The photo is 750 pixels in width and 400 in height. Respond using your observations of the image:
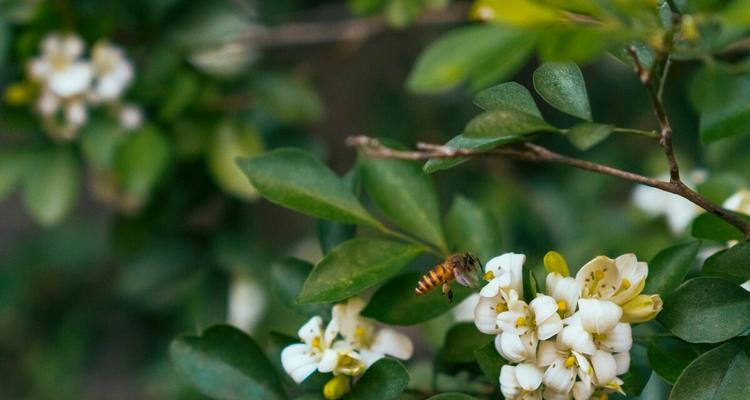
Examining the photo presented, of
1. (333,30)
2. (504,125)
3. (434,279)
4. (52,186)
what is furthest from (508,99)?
(333,30)

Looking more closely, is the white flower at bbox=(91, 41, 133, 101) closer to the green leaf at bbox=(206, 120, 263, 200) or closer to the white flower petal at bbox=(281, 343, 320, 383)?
the green leaf at bbox=(206, 120, 263, 200)

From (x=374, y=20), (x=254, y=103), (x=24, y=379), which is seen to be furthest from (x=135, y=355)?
(x=374, y=20)

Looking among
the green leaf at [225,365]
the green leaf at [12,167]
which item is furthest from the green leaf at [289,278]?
the green leaf at [12,167]

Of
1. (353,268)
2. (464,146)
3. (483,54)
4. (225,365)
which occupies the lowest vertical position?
(225,365)

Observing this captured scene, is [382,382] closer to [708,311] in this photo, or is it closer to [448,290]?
[448,290]

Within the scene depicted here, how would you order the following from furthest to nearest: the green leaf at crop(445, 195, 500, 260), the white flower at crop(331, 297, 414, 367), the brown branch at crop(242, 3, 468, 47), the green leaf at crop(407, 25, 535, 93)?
1. the brown branch at crop(242, 3, 468, 47)
2. the green leaf at crop(445, 195, 500, 260)
3. the white flower at crop(331, 297, 414, 367)
4. the green leaf at crop(407, 25, 535, 93)

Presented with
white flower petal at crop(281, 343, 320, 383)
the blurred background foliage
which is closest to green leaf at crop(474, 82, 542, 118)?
white flower petal at crop(281, 343, 320, 383)
